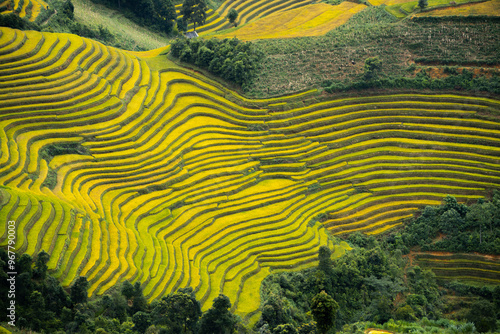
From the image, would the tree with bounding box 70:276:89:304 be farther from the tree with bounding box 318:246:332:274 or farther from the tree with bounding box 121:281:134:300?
the tree with bounding box 318:246:332:274

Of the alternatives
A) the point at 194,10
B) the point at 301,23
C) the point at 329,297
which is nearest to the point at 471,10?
the point at 301,23

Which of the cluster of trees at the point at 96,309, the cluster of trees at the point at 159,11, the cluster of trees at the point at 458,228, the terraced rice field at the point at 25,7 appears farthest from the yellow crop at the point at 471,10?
the cluster of trees at the point at 96,309

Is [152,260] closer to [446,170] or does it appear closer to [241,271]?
[241,271]

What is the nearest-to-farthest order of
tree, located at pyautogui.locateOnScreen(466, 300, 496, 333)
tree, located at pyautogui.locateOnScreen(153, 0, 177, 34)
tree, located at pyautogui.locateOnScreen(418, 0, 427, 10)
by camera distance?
tree, located at pyautogui.locateOnScreen(466, 300, 496, 333) < tree, located at pyautogui.locateOnScreen(418, 0, 427, 10) < tree, located at pyautogui.locateOnScreen(153, 0, 177, 34)

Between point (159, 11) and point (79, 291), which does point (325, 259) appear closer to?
point (79, 291)

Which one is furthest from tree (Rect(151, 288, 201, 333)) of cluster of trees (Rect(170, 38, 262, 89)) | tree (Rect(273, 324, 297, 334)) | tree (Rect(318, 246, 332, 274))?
Answer: cluster of trees (Rect(170, 38, 262, 89))

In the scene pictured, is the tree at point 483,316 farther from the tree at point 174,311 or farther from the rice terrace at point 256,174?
the tree at point 174,311
